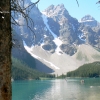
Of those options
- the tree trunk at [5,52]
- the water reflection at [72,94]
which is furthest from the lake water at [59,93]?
the tree trunk at [5,52]

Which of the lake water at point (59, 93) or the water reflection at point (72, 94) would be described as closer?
the water reflection at point (72, 94)

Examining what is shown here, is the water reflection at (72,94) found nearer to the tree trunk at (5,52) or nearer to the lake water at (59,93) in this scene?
the lake water at (59,93)

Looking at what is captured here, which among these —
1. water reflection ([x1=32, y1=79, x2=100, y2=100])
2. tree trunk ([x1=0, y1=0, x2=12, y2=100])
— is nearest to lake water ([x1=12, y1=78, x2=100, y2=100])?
water reflection ([x1=32, y1=79, x2=100, y2=100])

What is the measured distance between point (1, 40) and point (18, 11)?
72 cm

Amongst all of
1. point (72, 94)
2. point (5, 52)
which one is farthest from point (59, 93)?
point (5, 52)

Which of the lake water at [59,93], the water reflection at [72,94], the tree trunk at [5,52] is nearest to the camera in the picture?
the tree trunk at [5,52]

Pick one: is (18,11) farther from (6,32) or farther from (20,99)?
(20,99)

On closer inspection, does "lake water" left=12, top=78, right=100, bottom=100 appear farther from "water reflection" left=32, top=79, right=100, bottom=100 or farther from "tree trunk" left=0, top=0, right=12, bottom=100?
"tree trunk" left=0, top=0, right=12, bottom=100

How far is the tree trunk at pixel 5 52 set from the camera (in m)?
2.78

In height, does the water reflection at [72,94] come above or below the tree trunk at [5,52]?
below

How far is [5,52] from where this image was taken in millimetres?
2840

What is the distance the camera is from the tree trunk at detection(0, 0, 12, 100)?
9.12ft

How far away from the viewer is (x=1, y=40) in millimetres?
2814

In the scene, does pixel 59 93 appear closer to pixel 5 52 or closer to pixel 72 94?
pixel 72 94
